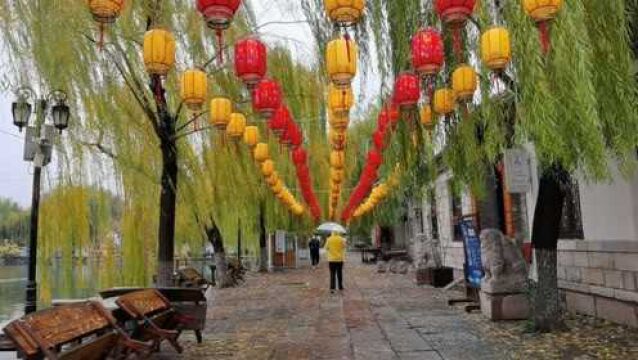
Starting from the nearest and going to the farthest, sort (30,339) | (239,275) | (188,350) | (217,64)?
(30,339)
(188,350)
(217,64)
(239,275)

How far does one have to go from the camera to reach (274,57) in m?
12.4

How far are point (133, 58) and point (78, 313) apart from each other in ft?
15.9

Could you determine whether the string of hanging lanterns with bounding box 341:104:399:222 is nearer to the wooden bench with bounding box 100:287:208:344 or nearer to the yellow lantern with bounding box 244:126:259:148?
the yellow lantern with bounding box 244:126:259:148

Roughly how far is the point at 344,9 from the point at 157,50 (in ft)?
7.74

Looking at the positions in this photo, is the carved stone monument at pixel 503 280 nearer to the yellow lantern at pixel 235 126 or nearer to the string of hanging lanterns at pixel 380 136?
the string of hanging lanterns at pixel 380 136

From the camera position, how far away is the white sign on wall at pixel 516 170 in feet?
28.8

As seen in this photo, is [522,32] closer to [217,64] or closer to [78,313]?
[78,313]

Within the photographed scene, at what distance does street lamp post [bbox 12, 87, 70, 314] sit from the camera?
8.84m

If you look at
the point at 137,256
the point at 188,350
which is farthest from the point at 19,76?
the point at 188,350

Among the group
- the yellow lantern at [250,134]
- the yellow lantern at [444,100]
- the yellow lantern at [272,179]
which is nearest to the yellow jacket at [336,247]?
the yellow lantern at [272,179]

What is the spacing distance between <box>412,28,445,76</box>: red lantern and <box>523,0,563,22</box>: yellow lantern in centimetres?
148

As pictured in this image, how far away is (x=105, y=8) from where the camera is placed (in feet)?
17.1

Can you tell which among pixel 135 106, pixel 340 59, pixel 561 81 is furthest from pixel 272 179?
pixel 561 81

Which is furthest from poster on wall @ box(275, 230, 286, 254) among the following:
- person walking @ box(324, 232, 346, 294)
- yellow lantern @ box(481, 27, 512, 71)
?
yellow lantern @ box(481, 27, 512, 71)
